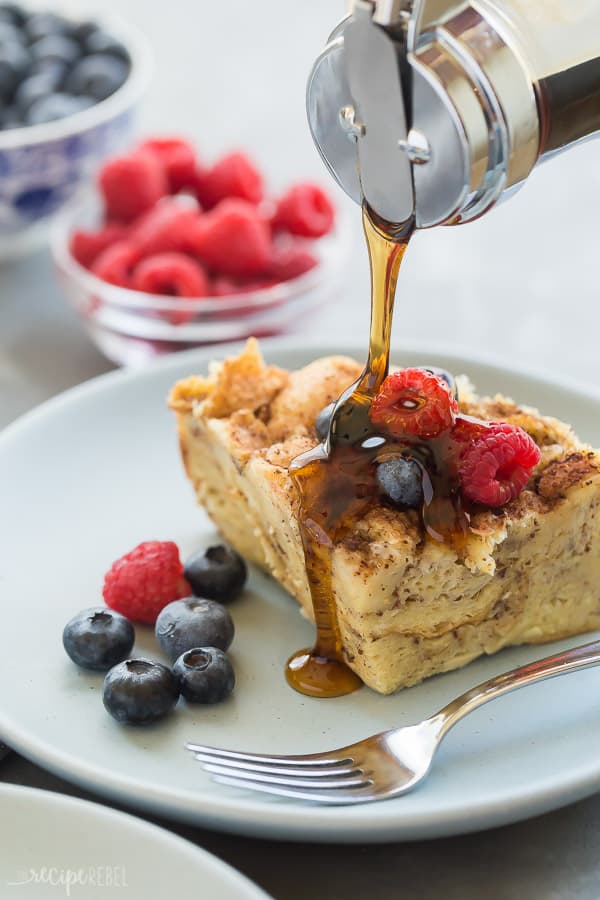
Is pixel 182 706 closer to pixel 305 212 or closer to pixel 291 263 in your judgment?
pixel 291 263

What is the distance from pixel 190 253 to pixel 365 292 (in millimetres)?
709

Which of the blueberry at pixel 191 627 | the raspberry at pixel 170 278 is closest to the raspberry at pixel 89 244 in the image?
the raspberry at pixel 170 278

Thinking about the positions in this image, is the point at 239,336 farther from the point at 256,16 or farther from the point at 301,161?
the point at 256,16

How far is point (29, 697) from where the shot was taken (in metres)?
2.21

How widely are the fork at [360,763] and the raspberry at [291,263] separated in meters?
1.83

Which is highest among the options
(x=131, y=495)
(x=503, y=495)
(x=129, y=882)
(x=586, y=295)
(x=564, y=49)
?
(x=564, y=49)

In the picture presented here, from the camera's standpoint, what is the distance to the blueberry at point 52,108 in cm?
379

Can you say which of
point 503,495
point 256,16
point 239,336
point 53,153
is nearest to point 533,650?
point 503,495

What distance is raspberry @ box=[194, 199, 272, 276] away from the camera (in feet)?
11.8

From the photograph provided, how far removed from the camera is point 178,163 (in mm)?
3973

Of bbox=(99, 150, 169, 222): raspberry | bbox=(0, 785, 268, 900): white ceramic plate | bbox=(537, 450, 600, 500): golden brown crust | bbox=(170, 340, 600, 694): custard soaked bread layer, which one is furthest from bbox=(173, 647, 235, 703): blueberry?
bbox=(99, 150, 169, 222): raspberry

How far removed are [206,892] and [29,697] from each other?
0.62 metres

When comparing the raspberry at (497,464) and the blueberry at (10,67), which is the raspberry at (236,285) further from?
the raspberry at (497,464)

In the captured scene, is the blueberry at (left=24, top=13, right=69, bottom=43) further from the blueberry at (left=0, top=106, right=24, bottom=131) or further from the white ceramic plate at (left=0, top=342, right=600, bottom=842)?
the white ceramic plate at (left=0, top=342, right=600, bottom=842)
